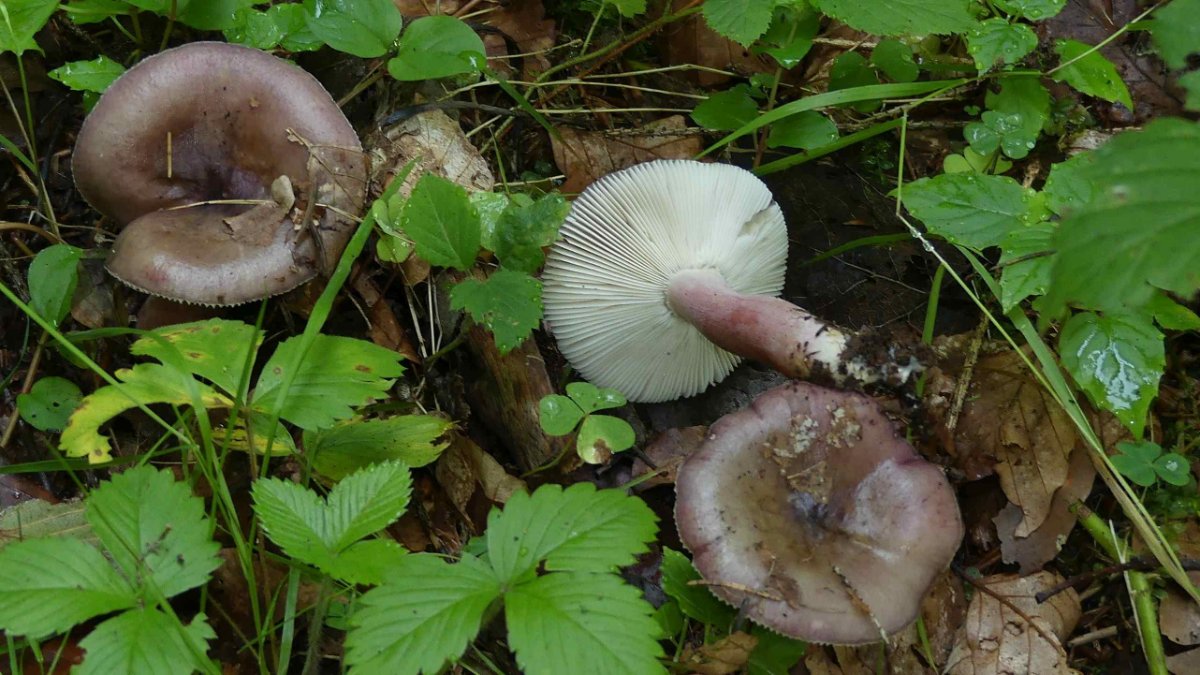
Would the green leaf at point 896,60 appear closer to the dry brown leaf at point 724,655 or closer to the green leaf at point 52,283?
the dry brown leaf at point 724,655

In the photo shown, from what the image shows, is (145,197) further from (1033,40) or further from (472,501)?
(1033,40)

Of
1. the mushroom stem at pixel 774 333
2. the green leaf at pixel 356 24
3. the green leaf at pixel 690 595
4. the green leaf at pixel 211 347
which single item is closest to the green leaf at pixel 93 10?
the green leaf at pixel 356 24

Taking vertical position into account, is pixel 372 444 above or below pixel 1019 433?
above

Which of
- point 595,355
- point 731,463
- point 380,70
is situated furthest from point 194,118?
point 731,463

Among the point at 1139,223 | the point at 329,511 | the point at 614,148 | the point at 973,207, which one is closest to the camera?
the point at 1139,223

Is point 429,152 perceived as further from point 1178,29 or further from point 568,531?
point 1178,29

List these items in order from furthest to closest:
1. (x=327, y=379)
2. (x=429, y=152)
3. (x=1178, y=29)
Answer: (x=429, y=152)
(x=327, y=379)
(x=1178, y=29)

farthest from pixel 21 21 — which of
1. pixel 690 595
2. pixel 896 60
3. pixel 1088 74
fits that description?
pixel 1088 74
